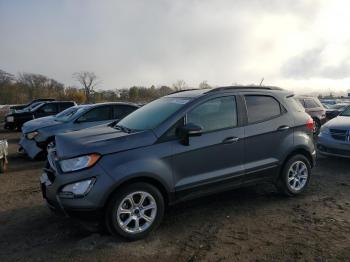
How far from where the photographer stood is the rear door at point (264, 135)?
17.1 feet

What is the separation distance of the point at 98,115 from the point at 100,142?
227 inches

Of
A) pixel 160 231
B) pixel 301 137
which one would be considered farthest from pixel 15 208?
pixel 301 137

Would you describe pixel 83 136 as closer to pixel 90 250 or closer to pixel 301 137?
pixel 90 250

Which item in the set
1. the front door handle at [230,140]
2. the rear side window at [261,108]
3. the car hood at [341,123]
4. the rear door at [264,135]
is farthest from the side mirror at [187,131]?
the car hood at [341,123]

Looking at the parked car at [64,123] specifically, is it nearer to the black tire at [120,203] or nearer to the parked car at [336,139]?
the black tire at [120,203]

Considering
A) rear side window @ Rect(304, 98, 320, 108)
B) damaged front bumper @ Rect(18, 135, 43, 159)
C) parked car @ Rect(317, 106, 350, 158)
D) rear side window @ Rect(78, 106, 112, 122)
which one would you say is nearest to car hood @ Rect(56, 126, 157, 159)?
damaged front bumper @ Rect(18, 135, 43, 159)

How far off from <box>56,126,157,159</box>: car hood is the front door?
45 centimetres

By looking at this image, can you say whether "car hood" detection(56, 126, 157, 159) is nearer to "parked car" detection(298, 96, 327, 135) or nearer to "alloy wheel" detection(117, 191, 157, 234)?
"alloy wheel" detection(117, 191, 157, 234)

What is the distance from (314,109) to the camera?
14.9 metres

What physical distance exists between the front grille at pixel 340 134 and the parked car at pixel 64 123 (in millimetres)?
5383

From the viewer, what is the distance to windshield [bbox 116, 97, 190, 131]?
15.6 ft

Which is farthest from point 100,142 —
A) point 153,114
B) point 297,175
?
point 297,175

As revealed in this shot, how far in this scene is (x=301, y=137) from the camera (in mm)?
5789

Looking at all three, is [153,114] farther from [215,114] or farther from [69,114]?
A: [69,114]
